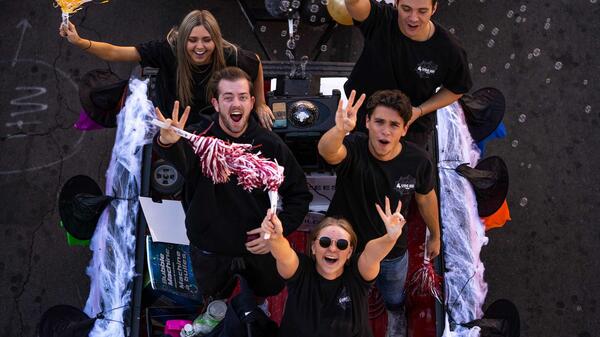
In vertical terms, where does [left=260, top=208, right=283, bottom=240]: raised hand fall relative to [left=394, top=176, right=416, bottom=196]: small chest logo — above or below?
below

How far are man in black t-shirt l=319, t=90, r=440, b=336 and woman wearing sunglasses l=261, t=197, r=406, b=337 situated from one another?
317 millimetres

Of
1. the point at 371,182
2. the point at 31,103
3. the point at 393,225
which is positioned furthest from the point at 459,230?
the point at 31,103

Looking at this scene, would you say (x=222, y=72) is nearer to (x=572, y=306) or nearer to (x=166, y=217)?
(x=166, y=217)

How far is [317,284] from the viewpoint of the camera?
3793 mm

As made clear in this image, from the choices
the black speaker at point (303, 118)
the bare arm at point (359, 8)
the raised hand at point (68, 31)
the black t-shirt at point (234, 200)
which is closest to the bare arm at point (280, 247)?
the black t-shirt at point (234, 200)

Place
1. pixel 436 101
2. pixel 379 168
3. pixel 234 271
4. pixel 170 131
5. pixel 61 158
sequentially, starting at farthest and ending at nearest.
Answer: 1. pixel 61 158
2. pixel 436 101
3. pixel 234 271
4. pixel 379 168
5. pixel 170 131

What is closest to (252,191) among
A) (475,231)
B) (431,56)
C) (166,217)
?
(166,217)

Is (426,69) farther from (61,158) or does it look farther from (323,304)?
(61,158)

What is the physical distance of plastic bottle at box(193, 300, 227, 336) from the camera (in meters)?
4.44

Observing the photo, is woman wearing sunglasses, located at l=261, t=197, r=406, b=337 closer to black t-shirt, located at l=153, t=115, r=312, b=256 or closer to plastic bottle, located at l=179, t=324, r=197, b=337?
black t-shirt, located at l=153, t=115, r=312, b=256

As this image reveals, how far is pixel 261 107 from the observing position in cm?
477

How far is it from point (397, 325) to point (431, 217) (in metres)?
0.74

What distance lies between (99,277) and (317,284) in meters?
1.65

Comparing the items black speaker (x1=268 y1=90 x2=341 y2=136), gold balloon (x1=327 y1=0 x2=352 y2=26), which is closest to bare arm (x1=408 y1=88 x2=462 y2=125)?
black speaker (x1=268 y1=90 x2=341 y2=136)
